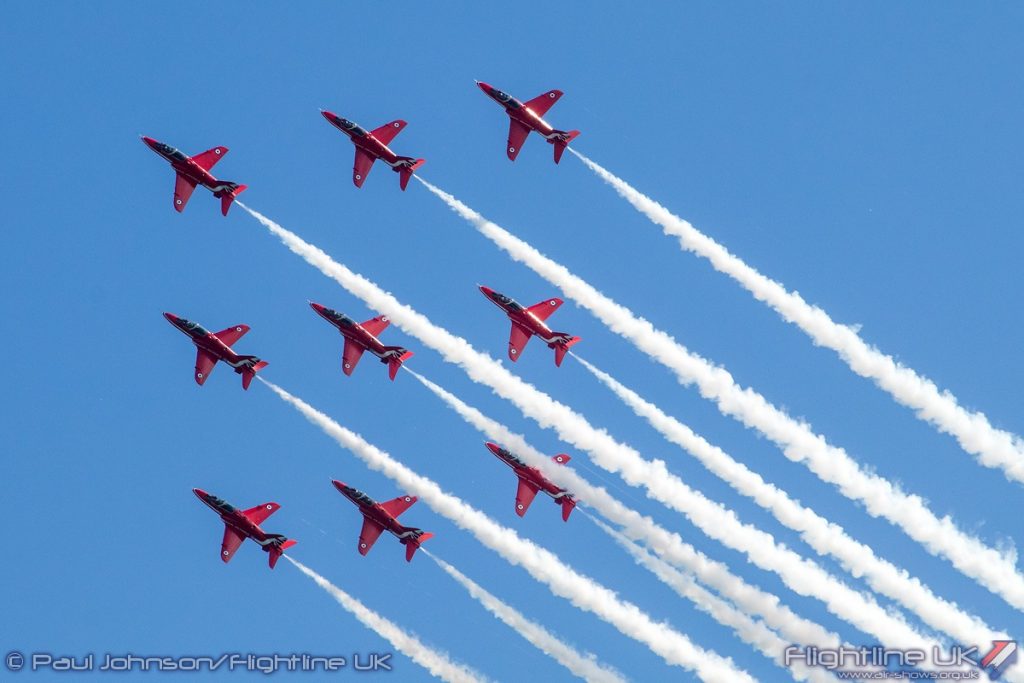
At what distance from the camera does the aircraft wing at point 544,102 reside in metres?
92.8

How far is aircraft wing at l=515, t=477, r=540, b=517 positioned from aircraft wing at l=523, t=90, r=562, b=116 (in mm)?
17464

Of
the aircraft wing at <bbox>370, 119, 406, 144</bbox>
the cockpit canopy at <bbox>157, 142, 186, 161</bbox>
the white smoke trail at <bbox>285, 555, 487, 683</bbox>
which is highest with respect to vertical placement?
the aircraft wing at <bbox>370, 119, 406, 144</bbox>

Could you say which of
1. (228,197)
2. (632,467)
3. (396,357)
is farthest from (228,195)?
(632,467)

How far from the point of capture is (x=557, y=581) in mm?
87375

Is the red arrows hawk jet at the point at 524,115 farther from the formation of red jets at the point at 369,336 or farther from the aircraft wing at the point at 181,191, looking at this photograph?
the aircraft wing at the point at 181,191

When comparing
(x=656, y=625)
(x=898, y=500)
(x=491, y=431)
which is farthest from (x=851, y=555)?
(x=491, y=431)

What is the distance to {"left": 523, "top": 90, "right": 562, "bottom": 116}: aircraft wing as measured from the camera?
3654 inches

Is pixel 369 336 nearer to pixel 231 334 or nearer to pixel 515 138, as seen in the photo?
pixel 231 334

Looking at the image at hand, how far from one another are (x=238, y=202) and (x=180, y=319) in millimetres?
6086

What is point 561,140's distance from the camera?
3588 inches

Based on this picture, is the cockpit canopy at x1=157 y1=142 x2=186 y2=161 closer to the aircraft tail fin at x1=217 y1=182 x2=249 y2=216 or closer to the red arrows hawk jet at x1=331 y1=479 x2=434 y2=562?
the aircraft tail fin at x1=217 y1=182 x2=249 y2=216

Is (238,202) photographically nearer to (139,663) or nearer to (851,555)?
(139,663)

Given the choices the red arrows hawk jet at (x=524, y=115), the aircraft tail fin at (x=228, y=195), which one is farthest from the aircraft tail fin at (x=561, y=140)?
the aircraft tail fin at (x=228, y=195)

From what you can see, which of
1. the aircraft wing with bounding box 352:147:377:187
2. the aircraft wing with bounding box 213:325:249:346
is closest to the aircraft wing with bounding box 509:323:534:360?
the aircraft wing with bounding box 352:147:377:187
